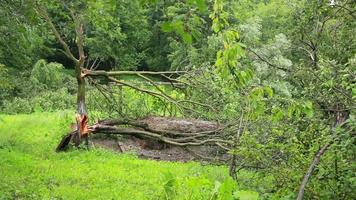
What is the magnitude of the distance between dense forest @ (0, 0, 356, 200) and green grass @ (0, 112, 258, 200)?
6 centimetres

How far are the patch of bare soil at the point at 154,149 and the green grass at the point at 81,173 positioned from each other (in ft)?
2.36

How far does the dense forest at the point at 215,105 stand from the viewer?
4.02 metres

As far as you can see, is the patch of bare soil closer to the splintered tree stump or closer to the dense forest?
the dense forest

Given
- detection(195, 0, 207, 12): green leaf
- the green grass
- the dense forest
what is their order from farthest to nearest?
the green grass
the dense forest
detection(195, 0, 207, 12): green leaf

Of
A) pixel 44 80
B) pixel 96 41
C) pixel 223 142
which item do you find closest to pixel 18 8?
pixel 223 142

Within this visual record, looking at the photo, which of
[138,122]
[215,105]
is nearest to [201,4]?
[215,105]

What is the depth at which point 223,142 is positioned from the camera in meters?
11.8

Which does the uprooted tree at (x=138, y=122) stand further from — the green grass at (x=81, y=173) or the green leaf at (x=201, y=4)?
the green leaf at (x=201, y=4)

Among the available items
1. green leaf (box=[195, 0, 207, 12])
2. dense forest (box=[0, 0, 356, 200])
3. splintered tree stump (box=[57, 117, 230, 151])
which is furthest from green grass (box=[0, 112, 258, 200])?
green leaf (box=[195, 0, 207, 12])

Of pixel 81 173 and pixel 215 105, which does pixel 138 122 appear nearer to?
pixel 215 105

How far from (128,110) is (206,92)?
2.57 metres

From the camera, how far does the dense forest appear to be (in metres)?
4.02

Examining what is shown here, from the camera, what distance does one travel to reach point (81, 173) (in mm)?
10461

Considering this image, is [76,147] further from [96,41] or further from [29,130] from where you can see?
[96,41]
